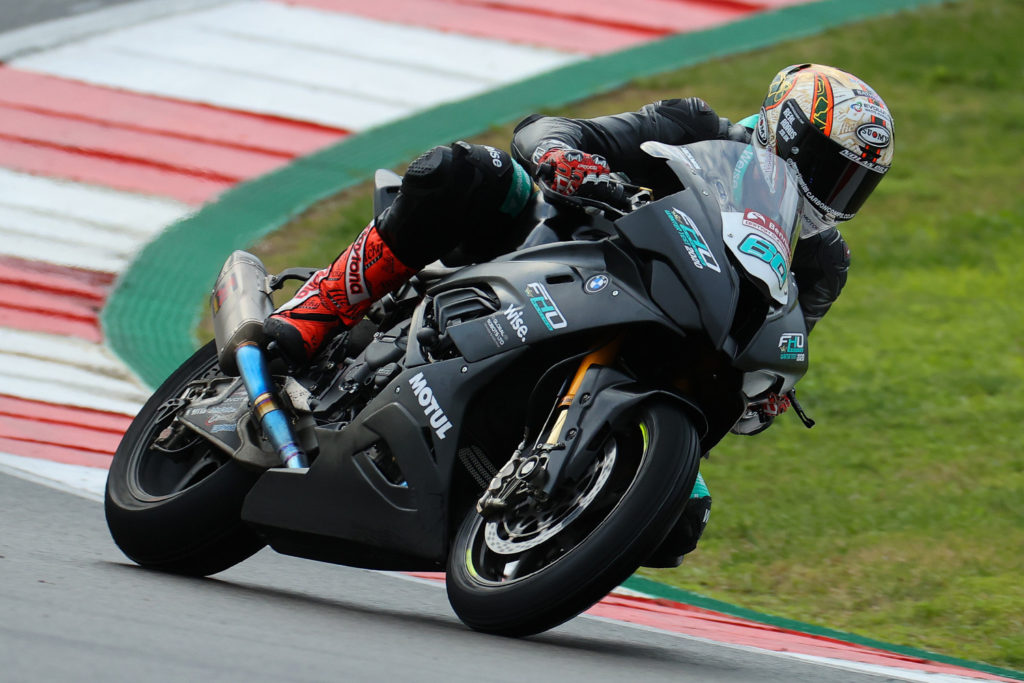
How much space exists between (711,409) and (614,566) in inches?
23.0

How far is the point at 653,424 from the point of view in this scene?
11.0ft

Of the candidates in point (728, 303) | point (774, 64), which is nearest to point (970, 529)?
point (728, 303)

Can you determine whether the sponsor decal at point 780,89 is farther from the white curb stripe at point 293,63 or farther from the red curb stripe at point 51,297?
the white curb stripe at point 293,63

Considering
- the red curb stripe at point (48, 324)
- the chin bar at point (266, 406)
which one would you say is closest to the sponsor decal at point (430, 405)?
the chin bar at point (266, 406)

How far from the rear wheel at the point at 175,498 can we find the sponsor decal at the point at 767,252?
1.40 meters

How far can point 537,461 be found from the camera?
3398 millimetres

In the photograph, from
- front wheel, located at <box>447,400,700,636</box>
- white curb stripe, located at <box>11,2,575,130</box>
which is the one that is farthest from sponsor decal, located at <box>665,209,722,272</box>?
white curb stripe, located at <box>11,2,575,130</box>

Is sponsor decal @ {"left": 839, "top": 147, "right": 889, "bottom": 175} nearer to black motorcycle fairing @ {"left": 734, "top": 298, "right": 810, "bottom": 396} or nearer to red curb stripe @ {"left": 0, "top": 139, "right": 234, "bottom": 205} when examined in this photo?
black motorcycle fairing @ {"left": 734, "top": 298, "right": 810, "bottom": 396}

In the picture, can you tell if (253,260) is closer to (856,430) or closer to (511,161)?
(511,161)

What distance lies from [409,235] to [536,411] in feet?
2.11

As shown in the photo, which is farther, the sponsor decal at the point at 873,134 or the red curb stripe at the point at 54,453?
the red curb stripe at the point at 54,453

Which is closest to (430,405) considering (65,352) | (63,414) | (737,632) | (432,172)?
(432,172)

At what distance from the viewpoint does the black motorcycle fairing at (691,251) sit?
3420mm

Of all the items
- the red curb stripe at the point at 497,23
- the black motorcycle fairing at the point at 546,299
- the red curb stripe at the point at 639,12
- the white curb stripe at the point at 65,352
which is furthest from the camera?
the red curb stripe at the point at 639,12
